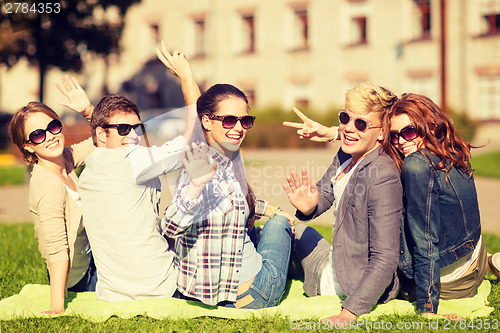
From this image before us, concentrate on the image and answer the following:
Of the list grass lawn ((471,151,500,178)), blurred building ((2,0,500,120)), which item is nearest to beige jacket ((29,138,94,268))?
grass lawn ((471,151,500,178))

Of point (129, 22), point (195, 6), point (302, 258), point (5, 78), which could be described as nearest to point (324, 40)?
point (195, 6)

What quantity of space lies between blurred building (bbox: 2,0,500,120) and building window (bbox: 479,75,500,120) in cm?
4

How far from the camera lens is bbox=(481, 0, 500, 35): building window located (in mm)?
23814

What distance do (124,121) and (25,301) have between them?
156 centimetres

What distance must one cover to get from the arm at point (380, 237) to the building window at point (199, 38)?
27946 mm

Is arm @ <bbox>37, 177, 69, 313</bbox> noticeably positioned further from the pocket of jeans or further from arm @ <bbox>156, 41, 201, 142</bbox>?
the pocket of jeans

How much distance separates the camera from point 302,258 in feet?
14.4

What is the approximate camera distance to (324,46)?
2753 cm

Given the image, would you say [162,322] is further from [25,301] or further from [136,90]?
[136,90]

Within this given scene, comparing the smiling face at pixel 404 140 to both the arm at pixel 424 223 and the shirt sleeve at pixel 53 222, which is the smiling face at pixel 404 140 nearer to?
the arm at pixel 424 223

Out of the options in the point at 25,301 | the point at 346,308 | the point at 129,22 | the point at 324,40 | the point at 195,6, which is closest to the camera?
the point at 346,308

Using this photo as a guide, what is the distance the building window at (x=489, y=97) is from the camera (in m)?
24.1

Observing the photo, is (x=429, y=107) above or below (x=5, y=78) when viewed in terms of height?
below

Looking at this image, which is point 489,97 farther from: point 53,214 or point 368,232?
point 53,214
